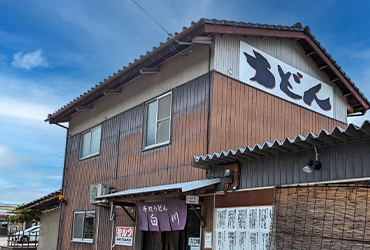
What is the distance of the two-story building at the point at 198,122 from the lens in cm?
855

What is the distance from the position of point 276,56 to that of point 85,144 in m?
8.03

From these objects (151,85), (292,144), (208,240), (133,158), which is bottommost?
(208,240)

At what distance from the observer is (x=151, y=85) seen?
38.6 feet

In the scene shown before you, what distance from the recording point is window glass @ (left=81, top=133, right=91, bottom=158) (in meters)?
15.3

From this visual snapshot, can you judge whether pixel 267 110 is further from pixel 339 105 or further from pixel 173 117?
pixel 339 105

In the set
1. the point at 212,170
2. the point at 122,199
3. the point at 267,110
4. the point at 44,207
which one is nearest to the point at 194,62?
the point at 267,110

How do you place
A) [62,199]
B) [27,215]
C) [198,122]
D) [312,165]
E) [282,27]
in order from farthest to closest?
[27,215] < [62,199] < [282,27] < [198,122] < [312,165]

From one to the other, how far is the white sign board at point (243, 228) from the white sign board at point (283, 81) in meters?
3.72

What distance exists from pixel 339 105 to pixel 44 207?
45.0ft

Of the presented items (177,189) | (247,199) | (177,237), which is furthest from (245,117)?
(177,237)

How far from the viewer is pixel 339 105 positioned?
13.4 m

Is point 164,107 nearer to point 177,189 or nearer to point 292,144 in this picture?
point 177,189

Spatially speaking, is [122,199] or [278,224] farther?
[122,199]

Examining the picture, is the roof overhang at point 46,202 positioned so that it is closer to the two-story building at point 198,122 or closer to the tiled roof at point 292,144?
the two-story building at point 198,122
